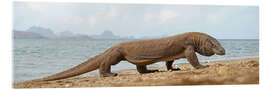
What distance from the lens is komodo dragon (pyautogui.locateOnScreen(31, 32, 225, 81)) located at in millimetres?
6617

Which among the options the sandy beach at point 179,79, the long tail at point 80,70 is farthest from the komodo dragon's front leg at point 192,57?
the long tail at point 80,70

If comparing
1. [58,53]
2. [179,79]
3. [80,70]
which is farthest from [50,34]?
[179,79]

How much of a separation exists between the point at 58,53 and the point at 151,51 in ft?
8.13

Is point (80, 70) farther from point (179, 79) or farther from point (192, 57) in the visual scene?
point (192, 57)

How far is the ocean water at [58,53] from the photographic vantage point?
6.56 metres

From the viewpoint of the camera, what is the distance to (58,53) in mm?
7727

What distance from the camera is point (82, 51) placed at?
8164 mm

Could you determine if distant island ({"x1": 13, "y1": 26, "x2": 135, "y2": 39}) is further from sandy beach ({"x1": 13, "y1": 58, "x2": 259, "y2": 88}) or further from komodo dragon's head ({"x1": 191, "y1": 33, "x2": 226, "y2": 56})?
komodo dragon's head ({"x1": 191, "y1": 33, "x2": 226, "y2": 56})

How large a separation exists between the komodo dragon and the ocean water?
40cm

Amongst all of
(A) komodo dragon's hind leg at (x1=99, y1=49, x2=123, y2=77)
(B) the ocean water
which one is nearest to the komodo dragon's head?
(B) the ocean water


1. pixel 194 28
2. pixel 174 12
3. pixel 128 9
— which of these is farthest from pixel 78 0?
pixel 194 28
